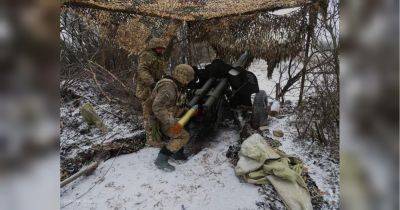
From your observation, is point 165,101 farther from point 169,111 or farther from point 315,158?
point 315,158

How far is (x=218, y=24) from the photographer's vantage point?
6648mm

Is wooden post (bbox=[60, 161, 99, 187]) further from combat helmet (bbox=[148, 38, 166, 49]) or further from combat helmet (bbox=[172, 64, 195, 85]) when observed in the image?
combat helmet (bbox=[148, 38, 166, 49])

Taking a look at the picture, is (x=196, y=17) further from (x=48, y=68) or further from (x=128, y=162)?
(x=48, y=68)

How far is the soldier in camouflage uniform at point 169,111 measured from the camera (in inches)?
156

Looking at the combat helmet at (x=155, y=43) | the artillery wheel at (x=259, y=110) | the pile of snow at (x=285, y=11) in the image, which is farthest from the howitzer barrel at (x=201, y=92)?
the pile of snow at (x=285, y=11)

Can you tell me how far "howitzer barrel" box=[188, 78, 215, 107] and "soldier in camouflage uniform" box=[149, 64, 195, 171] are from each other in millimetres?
299

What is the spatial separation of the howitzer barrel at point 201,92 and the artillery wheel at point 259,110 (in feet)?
2.46

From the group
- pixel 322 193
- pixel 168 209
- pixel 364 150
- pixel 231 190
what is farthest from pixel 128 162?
pixel 364 150

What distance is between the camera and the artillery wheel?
5.06m

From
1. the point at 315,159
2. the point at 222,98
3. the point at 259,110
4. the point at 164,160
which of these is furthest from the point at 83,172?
the point at 315,159

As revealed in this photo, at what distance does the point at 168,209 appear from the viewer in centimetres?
342

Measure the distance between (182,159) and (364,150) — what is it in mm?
3740

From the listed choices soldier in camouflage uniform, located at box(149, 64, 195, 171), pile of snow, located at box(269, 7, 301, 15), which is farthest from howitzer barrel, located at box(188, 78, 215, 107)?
pile of snow, located at box(269, 7, 301, 15)

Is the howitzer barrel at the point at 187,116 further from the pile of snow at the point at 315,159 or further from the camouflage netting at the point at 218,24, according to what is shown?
the camouflage netting at the point at 218,24
